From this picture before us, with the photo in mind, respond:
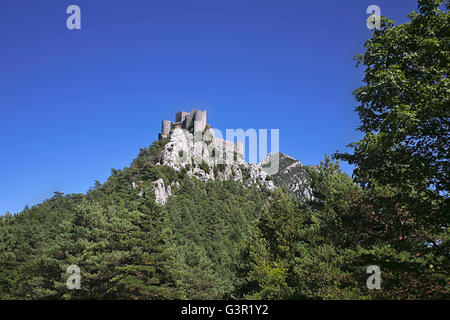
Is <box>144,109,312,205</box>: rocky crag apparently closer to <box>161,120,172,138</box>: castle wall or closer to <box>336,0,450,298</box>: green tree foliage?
<box>161,120,172,138</box>: castle wall

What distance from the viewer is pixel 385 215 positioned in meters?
11.0

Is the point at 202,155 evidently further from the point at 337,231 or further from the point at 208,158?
the point at 337,231

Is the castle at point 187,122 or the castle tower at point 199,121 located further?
the castle at point 187,122

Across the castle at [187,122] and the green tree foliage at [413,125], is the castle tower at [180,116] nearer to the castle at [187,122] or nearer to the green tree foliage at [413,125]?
the castle at [187,122]

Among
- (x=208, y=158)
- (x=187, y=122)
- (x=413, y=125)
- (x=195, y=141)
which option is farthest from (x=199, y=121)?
(x=413, y=125)

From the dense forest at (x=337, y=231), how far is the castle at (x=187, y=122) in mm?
61564

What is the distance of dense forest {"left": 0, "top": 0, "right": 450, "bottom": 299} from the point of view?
280 inches

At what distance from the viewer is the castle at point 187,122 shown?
10912 cm

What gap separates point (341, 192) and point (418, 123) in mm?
7399

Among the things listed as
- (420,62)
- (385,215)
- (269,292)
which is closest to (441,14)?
(420,62)

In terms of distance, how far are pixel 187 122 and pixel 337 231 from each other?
104850 mm

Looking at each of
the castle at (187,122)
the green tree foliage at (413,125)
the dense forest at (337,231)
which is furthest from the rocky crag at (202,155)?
the green tree foliage at (413,125)

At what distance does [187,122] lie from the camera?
374 feet
